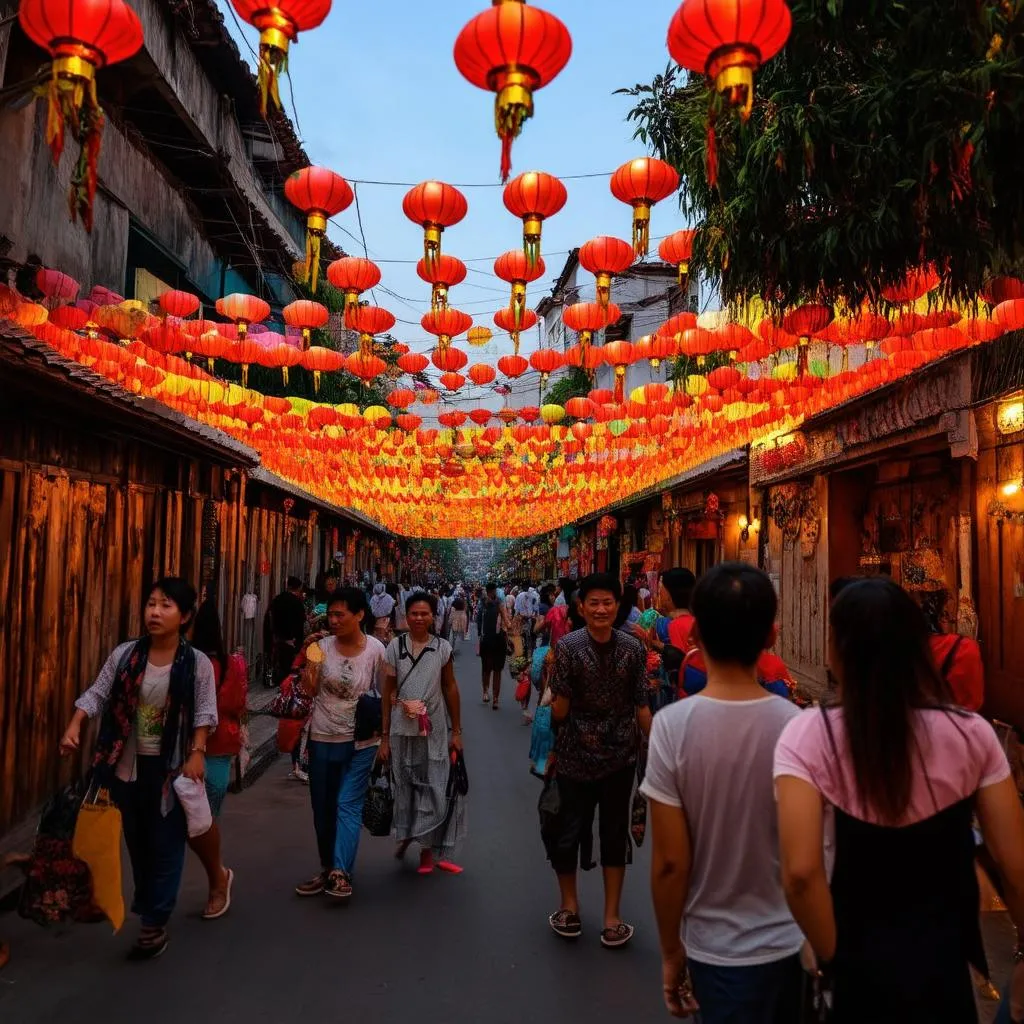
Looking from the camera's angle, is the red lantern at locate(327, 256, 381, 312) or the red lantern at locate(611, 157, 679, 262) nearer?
the red lantern at locate(611, 157, 679, 262)

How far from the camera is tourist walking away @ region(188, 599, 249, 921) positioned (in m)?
4.78

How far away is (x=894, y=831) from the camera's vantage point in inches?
74.8

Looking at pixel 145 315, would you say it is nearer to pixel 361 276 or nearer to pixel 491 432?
pixel 361 276

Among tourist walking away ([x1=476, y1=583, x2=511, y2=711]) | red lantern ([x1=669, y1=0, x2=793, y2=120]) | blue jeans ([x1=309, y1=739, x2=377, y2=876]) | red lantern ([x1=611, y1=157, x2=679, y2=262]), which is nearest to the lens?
red lantern ([x1=669, y1=0, x2=793, y2=120])

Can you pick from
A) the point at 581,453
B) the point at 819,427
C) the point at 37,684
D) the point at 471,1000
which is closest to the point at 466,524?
the point at 581,453

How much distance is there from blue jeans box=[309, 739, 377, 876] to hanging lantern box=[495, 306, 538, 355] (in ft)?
12.5

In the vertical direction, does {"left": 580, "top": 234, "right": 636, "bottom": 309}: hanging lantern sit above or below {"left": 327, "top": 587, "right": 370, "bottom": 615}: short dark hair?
above

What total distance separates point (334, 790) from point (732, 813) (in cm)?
364

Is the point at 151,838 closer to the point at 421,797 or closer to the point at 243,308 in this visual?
the point at 421,797

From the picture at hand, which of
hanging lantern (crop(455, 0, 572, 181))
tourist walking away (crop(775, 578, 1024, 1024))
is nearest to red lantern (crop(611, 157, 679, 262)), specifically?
hanging lantern (crop(455, 0, 572, 181))

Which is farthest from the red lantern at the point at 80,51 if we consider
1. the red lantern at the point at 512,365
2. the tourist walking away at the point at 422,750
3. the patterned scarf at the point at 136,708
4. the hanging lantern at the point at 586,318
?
the red lantern at the point at 512,365

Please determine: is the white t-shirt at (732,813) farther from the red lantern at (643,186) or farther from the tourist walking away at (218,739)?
the red lantern at (643,186)

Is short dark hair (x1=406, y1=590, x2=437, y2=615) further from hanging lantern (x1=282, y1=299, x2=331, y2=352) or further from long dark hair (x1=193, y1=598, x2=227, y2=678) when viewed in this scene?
hanging lantern (x1=282, y1=299, x2=331, y2=352)

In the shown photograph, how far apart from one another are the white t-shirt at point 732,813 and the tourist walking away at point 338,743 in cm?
334
